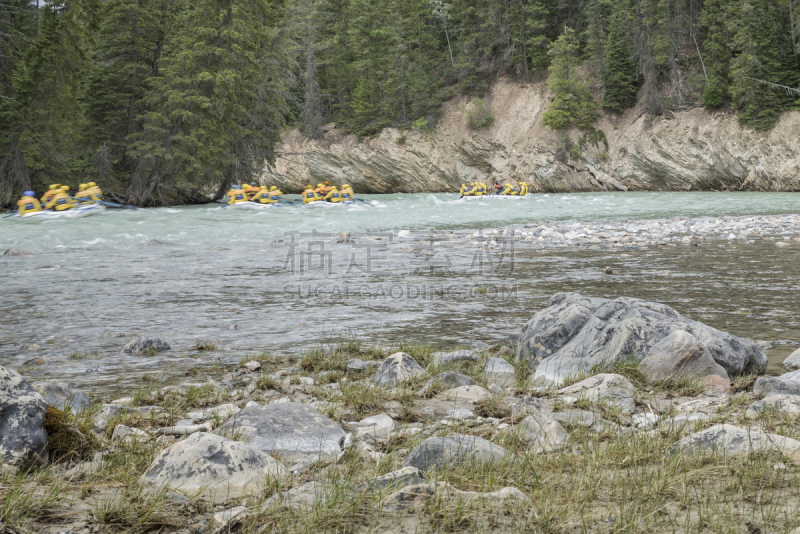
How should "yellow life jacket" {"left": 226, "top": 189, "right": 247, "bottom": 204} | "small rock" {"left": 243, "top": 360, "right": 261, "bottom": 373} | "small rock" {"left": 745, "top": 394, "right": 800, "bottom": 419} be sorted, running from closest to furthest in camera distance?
"small rock" {"left": 745, "top": 394, "right": 800, "bottom": 419} → "small rock" {"left": 243, "top": 360, "right": 261, "bottom": 373} → "yellow life jacket" {"left": 226, "top": 189, "right": 247, "bottom": 204}

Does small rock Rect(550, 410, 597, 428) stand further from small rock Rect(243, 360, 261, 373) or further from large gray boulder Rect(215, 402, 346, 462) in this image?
small rock Rect(243, 360, 261, 373)

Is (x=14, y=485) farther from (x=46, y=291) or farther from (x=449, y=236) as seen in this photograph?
(x=449, y=236)

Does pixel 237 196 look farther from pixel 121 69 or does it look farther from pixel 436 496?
pixel 436 496

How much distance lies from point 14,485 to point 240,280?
7.63 metres

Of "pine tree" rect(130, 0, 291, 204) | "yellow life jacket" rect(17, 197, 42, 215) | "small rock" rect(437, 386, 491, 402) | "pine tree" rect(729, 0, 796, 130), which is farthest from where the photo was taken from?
"pine tree" rect(729, 0, 796, 130)

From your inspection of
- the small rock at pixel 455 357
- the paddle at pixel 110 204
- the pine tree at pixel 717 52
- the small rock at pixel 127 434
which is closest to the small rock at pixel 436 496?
the small rock at pixel 127 434

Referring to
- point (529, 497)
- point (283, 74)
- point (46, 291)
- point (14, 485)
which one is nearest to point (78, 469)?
point (14, 485)

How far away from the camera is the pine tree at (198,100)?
2648cm

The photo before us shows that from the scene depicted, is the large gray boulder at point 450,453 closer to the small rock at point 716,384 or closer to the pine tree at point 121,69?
the small rock at point 716,384

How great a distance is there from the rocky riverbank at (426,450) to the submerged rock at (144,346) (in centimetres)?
126

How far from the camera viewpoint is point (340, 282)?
961cm

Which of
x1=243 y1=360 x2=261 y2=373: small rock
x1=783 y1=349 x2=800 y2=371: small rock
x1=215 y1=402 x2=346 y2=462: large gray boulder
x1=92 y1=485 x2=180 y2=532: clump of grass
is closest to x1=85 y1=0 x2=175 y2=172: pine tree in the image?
x1=243 y1=360 x2=261 y2=373: small rock

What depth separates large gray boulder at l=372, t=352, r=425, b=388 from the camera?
14.4ft

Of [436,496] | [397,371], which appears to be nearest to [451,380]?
[397,371]
